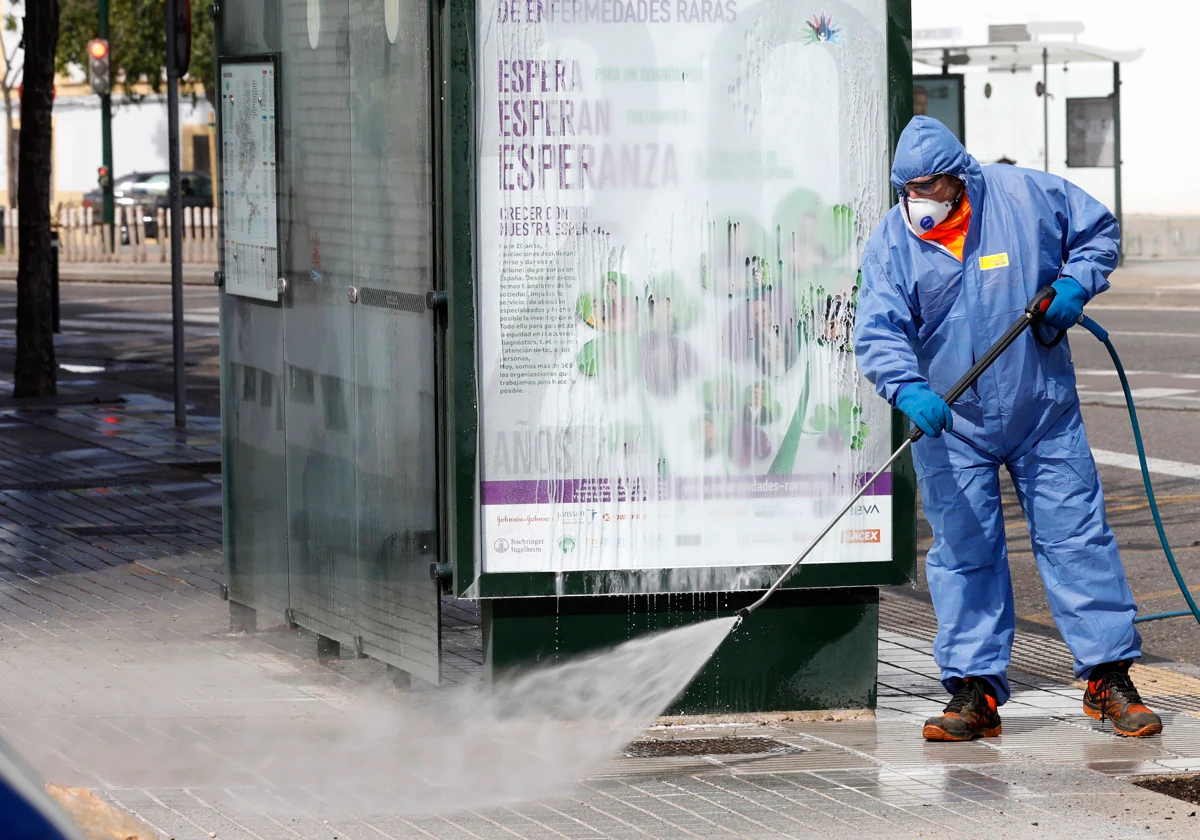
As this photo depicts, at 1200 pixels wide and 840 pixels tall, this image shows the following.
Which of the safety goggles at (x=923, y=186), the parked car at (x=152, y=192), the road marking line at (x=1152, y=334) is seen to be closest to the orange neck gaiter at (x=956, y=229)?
the safety goggles at (x=923, y=186)

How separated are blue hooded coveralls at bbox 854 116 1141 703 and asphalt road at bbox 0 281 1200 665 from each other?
5.29 ft

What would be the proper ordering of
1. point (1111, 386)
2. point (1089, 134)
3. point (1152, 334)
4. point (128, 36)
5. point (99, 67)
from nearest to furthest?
1. point (1111, 386)
2. point (1152, 334)
3. point (1089, 134)
4. point (99, 67)
5. point (128, 36)

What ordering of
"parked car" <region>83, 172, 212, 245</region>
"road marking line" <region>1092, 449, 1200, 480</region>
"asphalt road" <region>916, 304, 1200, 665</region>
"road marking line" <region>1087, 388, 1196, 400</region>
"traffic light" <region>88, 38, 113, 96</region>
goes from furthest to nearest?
"parked car" <region>83, 172, 212, 245</region>, "traffic light" <region>88, 38, 113, 96</region>, "road marking line" <region>1087, 388, 1196, 400</region>, "road marking line" <region>1092, 449, 1200, 480</region>, "asphalt road" <region>916, 304, 1200, 665</region>

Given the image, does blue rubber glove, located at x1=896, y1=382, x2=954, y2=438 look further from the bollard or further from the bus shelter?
the bollard

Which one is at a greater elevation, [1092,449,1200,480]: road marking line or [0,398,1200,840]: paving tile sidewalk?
[1092,449,1200,480]: road marking line

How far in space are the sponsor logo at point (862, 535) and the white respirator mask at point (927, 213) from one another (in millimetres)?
931

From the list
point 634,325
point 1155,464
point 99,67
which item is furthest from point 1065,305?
point 99,67

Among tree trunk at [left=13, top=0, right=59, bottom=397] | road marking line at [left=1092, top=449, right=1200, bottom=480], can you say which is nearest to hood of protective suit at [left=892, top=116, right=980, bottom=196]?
road marking line at [left=1092, top=449, right=1200, bottom=480]

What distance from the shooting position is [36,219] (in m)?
15.6

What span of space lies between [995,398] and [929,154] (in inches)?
28.8

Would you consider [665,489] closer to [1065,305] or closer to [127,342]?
[1065,305]

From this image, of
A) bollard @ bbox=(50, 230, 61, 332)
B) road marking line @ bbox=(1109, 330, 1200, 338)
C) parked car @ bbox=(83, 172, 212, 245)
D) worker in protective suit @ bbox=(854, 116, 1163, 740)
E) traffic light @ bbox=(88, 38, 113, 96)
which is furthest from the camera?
parked car @ bbox=(83, 172, 212, 245)

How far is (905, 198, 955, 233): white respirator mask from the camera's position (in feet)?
19.0

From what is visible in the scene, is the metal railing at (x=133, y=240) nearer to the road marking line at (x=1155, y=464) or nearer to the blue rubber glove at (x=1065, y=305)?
the road marking line at (x=1155, y=464)
